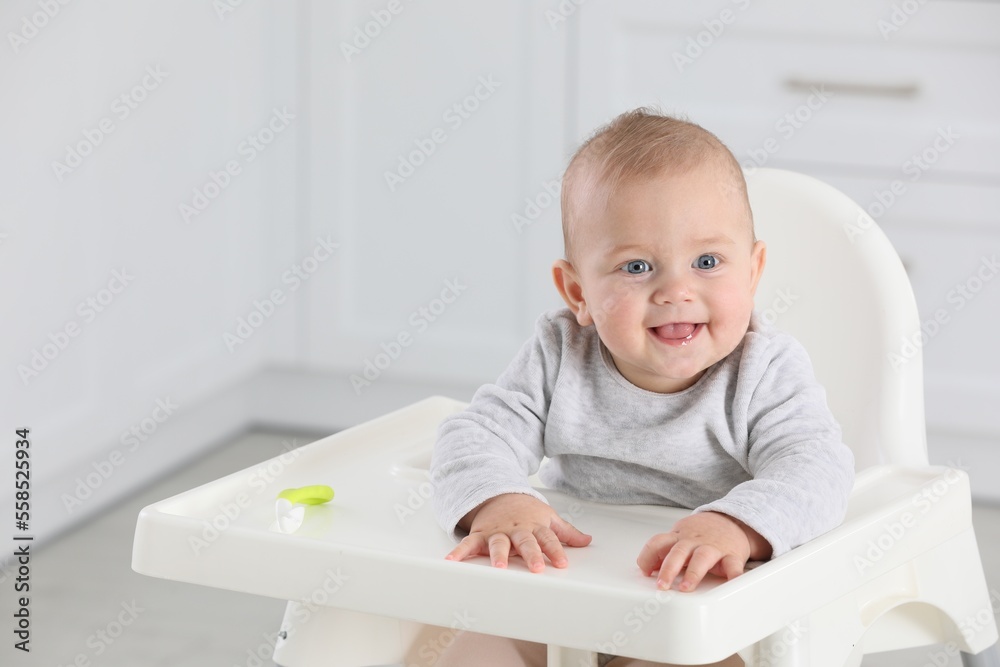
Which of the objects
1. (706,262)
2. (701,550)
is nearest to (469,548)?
(701,550)

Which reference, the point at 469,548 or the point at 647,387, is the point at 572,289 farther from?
the point at 469,548

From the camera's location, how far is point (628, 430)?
820 mm

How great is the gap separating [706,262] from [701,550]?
206 mm

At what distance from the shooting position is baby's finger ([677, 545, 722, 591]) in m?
0.63

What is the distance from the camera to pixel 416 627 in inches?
33.8

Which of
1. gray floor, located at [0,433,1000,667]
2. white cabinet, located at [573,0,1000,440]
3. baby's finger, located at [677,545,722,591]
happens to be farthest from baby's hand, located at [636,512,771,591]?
white cabinet, located at [573,0,1000,440]

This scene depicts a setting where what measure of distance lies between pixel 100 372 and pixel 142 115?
0.33m

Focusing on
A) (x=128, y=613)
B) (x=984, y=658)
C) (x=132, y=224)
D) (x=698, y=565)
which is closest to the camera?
(x=698, y=565)

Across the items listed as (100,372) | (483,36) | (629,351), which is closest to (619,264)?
(629,351)

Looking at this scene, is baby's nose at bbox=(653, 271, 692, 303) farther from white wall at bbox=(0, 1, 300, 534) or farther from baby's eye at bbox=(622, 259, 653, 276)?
white wall at bbox=(0, 1, 300, 534)

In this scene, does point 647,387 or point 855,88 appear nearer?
point 647,387

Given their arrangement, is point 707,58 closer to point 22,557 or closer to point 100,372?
point 100,372

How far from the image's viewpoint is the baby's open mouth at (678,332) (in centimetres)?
78

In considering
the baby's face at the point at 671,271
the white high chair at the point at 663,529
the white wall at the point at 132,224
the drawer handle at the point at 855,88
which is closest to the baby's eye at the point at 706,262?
the baby's face at the point at 671,271
